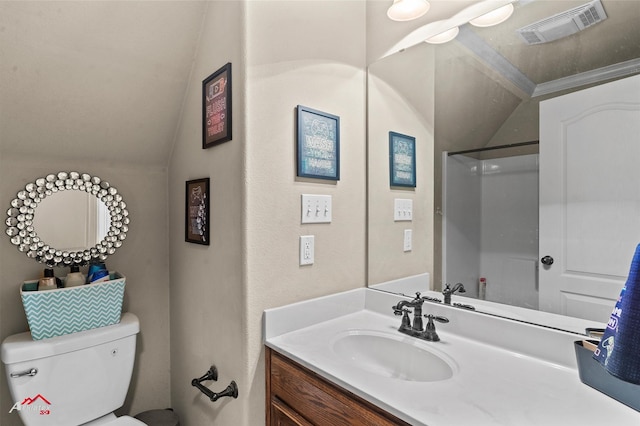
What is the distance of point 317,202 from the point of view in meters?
1.37

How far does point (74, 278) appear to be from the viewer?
1.47 m

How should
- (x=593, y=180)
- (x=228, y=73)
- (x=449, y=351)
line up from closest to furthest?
1. (x=593, y=180)
2. (x=449, y=351)
3. (x=228, y=73)

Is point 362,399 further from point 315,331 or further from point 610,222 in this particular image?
point 610,222

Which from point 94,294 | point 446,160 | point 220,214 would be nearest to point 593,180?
point 446,160

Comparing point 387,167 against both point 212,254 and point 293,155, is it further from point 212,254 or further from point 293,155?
point 212,254

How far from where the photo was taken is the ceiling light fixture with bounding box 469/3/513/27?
1170 millimetres

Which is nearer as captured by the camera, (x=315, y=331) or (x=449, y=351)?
(x=449, y=351)

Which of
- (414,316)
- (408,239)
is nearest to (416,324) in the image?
(414,316)

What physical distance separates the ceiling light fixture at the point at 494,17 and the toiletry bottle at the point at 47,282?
76.6 inches

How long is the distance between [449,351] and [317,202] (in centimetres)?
70

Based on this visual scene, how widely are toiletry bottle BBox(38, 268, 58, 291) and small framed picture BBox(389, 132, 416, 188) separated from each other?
1515 millimetres

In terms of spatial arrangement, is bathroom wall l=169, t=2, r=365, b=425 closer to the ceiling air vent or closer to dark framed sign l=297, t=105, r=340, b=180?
dark framed sign l=297, t=105, r=340, b=180

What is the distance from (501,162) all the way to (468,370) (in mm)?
698

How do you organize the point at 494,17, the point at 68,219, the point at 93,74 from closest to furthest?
the point at 494,17 < the point at 93,74 < the point at 68,219
